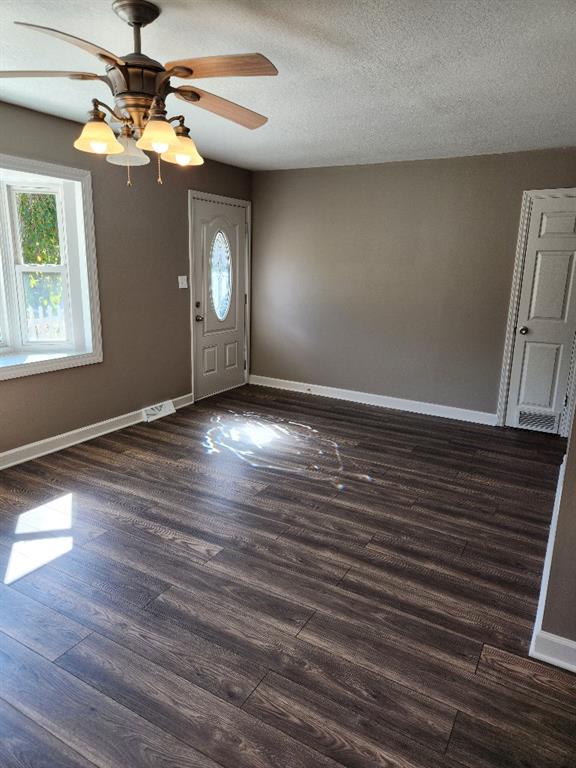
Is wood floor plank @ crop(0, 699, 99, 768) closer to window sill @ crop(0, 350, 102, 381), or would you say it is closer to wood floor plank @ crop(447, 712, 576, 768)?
wood floor plank @ crop(447, 712, 576, 768)

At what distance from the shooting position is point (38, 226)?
3916 mm

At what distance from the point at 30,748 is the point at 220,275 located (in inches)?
182

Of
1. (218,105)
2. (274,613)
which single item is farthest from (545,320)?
(274,613)

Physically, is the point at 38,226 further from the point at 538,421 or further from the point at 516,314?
the point at 538,421

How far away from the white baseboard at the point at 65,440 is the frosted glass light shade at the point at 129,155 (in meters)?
2.30

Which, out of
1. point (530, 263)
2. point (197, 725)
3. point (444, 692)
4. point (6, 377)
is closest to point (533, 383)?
point (530, 263)

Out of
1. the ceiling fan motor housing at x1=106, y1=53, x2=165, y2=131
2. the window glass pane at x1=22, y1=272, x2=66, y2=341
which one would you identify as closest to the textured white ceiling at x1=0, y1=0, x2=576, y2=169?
the ceiling fan motor housing at x1=106, y1=53, x2=165, y2=131

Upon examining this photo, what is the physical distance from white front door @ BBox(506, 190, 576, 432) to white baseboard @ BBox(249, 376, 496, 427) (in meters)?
0.31

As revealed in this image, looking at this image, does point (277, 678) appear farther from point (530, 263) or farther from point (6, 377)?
point (530, 263)

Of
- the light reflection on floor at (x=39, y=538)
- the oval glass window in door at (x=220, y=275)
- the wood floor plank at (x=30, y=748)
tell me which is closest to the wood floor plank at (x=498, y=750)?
the wood floor plank at (x=30, y=748)

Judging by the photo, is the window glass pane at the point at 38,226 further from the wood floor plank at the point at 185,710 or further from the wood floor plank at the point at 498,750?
the wood floor plank at the point at 498,750

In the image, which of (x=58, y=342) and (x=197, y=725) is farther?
(x=58, y=342)

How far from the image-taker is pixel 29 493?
3.22m

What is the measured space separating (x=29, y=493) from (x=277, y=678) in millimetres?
2186
